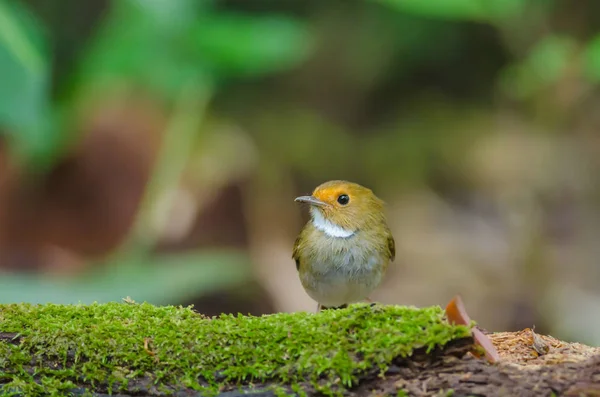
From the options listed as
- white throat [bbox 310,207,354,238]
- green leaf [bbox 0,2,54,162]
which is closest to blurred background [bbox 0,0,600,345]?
green leaf [bbox 0,2,54,162]

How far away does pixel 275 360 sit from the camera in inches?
99.4

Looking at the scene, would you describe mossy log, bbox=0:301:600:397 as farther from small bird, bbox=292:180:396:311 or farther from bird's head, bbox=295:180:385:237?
bird's head, bbox=295:180:385:237

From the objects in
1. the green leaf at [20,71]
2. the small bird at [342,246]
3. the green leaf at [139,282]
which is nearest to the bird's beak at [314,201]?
the small bird at [342,246]

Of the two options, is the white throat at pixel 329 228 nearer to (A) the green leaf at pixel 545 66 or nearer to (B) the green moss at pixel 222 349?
(B) the green moss at pixel 222 349

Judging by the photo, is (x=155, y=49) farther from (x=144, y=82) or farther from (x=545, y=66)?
(x=545, y=66)

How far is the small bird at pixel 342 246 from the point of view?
3.95m

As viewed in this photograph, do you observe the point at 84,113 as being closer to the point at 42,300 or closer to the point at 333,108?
the point at 42,300

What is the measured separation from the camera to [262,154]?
28.6ft

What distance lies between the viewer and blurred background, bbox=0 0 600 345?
6461 mm

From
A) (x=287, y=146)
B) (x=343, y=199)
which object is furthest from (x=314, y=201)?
(x=287, y=146)

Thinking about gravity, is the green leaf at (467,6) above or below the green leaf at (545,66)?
above

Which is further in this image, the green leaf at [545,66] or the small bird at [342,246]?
the green leaf at [545,66]

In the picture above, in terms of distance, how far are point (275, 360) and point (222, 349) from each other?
0.18 m

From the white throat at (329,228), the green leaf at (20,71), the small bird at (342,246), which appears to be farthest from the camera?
the green leaf at (20,71)
